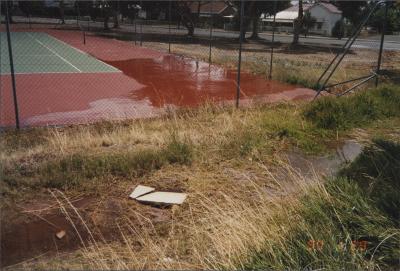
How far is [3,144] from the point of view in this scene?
715 centimetres

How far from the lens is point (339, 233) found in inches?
145

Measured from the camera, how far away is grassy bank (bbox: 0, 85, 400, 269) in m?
3.58

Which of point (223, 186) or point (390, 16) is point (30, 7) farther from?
point (223, 186)

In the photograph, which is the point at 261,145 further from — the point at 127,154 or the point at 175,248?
the point at 175,248

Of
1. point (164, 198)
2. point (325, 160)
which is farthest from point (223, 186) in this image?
point (325, 160)

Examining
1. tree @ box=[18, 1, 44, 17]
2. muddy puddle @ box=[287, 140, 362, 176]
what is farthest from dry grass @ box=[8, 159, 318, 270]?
tree @ box=[18, 1, 44, 17]

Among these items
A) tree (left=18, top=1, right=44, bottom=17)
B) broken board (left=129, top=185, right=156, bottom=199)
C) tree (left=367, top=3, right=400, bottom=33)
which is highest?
tree (left=18, top=1, right=44, bottom=17)

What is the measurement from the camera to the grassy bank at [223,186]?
358 centimetres

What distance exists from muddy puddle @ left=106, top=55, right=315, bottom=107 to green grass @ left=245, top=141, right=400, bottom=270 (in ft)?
24.1

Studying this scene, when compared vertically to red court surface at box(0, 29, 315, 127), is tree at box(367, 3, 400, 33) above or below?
above

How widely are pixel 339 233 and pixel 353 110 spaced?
19.2 ft

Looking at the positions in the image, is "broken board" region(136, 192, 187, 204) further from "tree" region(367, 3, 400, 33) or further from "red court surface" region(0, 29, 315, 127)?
"tree" region(367, 3, 400, 33)

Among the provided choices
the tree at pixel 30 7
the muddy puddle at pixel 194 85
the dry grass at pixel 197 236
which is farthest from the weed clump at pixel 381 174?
the tree at pixel 30 7

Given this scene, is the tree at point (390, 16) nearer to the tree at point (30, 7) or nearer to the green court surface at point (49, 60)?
the green court surface at point (49, 60)
